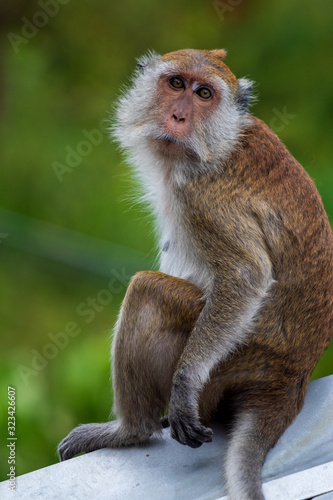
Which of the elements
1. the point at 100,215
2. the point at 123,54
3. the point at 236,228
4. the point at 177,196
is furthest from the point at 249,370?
the point at 123,54

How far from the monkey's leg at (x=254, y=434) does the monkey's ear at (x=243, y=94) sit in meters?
1.76

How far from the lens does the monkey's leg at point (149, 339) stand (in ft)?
14.8

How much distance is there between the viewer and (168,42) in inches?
391

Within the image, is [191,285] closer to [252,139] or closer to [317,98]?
[252,139]

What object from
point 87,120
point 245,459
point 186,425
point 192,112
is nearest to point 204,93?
point 192,112

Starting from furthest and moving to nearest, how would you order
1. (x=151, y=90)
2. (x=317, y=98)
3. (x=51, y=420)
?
(x=317, y=98) → (x=51, y=420) → (x=151, y=90)

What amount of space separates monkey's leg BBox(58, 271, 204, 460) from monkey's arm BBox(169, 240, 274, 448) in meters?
0.13

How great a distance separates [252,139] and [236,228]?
0.60m

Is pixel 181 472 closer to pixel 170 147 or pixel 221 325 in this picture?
pixel 221 325

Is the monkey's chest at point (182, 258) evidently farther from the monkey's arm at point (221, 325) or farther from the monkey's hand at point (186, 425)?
the monkey's hand at point (186, 425)

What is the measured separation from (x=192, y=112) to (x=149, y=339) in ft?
4.51

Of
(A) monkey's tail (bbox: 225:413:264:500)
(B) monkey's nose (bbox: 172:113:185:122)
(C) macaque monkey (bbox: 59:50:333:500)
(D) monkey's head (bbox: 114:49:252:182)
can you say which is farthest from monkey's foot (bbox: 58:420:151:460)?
(B) monkey's nose (bbox: 172:113:185:122)

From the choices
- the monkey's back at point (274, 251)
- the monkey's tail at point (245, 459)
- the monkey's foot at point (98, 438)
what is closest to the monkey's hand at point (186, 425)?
the monkey's tail at point (245, 459)

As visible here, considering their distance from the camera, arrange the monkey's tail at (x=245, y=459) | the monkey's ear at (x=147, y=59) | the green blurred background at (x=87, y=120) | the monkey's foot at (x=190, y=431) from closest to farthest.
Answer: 1. the monkey's tail at (x=245, y=459)
2. the monkey's foot at (x=190, y=431)
3. the monkey's ear at (x=147, y=59)
4. the green blurred background at (x=87, y=120)
